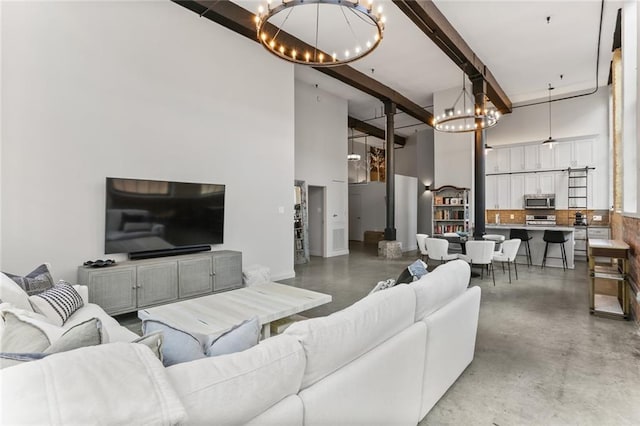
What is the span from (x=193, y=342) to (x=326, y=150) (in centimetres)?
797

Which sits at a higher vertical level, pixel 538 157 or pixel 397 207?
pixel 538 157

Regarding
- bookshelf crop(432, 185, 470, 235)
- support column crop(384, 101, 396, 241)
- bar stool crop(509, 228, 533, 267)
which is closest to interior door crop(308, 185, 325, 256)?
support column crop(384, 101, 396, 241)

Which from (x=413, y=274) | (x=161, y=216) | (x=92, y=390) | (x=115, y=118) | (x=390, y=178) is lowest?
(x=413, y=274)

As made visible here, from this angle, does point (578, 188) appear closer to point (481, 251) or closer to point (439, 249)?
point (481, 251)

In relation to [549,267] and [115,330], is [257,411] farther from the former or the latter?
[549,267]

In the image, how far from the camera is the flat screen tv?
4066 mm

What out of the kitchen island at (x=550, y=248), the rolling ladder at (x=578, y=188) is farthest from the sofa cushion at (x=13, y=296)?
the rolling ladder at (x=578, y=188)

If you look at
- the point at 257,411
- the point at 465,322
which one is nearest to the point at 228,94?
the point at 465,322

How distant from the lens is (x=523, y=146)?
361 inches

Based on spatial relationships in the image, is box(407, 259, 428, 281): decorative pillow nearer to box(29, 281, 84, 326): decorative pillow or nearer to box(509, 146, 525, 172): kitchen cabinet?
box(29, 281, 84, 326): decorative pillow

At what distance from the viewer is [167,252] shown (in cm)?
450

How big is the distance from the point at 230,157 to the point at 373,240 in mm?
7532

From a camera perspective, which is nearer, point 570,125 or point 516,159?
point 570,125

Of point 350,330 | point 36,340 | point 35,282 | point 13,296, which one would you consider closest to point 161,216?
point 35,282
